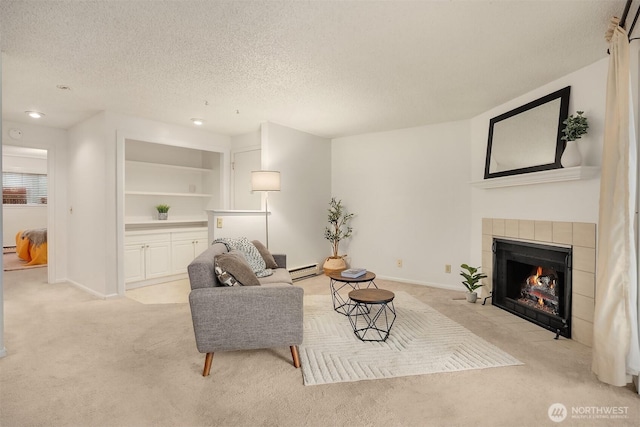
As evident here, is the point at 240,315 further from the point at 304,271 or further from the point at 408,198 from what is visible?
the point at 408,198

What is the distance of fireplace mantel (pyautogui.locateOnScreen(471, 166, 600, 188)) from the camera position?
267cm

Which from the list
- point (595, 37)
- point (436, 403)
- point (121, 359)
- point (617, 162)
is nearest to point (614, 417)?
point (436, 403)

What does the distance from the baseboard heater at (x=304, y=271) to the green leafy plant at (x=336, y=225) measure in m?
0.39

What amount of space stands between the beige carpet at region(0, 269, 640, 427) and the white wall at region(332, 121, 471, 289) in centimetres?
178

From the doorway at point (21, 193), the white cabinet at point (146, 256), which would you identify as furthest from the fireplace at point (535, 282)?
the doorway at point (21, 193)

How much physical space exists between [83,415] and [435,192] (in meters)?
4.44

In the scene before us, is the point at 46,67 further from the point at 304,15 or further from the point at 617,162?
the point at 617,162

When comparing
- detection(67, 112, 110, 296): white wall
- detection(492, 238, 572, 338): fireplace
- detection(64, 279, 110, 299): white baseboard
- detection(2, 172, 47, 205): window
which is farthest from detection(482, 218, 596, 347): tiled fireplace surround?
detection(2, 172, 47, 205): window

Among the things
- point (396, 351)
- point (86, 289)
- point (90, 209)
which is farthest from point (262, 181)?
point (86, 289)

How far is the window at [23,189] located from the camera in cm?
801

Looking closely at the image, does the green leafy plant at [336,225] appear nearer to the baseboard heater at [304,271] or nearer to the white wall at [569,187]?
the baseboard heater at [304,271]

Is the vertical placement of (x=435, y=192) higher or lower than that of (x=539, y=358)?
higher

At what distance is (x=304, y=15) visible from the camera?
204 cm

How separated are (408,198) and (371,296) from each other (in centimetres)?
252
